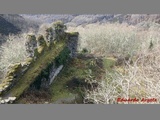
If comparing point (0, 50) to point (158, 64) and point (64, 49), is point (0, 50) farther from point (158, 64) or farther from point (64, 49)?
point (158, 64)

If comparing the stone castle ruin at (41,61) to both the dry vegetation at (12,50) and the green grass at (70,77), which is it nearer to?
the green grass at (70,77)

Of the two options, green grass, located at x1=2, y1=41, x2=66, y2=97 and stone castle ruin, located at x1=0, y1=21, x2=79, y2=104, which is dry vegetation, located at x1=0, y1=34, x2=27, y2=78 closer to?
stone castle ruin, located at x1=0, y1=21, x2=79, y2=104

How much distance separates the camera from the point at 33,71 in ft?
82.5

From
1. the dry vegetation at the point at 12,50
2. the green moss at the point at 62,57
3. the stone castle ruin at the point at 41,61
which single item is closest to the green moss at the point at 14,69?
the stone castle ruin at the point at 41,61

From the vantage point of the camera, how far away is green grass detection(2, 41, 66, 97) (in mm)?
23797

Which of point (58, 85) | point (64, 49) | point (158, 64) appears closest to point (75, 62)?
point (64, 49)

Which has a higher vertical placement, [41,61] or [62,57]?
[41,61]

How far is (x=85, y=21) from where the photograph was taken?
2992cm

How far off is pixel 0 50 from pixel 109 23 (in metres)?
9.98

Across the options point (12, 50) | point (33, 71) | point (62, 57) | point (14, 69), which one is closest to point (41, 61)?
point (33, 71)

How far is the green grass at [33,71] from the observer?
23.8 metres

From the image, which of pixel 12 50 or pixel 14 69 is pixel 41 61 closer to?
pixel 14 69

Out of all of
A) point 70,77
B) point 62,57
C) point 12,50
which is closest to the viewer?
point 70,77

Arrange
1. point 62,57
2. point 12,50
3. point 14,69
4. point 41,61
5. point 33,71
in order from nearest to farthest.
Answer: point 14,69 < point 33,71 < point 41,61 < point 62,57 < point 12,50
